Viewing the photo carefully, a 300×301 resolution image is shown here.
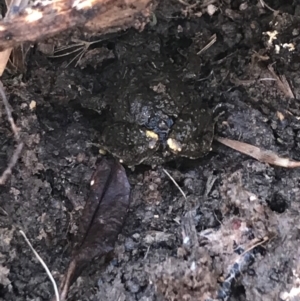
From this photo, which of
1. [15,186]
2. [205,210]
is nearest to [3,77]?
[15,186]

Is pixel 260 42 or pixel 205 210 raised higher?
pixel 260 42

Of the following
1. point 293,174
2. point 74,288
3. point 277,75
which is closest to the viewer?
point 74,288

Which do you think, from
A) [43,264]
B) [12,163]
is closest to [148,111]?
[12,163]

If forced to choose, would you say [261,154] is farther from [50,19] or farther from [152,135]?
[50,19]

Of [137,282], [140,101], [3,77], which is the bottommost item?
[137,282]

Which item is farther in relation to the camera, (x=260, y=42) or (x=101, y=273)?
(x=260, y=42)

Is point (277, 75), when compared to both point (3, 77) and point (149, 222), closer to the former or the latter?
point (149, 222)
